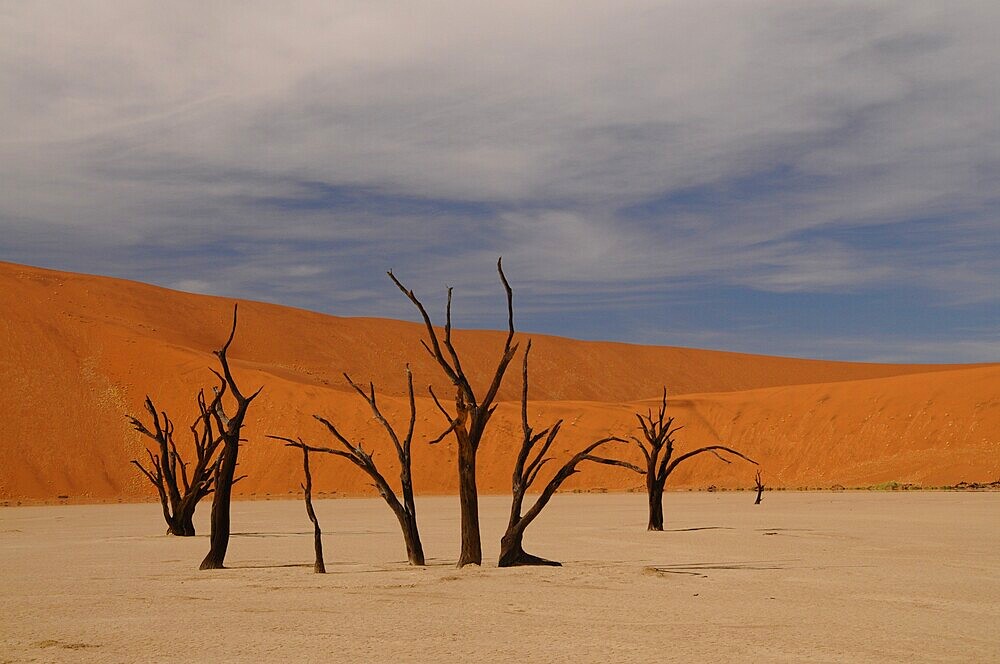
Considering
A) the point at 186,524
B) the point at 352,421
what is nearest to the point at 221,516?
the point at 186,524

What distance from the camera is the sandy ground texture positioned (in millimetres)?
8984

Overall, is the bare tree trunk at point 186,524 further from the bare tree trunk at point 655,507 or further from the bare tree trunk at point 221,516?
the bare tree trunk at point 655,507

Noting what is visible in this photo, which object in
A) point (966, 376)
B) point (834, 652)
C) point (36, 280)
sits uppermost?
point (36, 280)

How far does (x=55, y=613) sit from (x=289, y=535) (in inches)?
560

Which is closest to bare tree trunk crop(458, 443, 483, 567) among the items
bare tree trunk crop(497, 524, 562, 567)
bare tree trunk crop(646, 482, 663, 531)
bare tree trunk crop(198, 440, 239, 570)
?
bare tree trunk crop(497, 524, 562, 567)

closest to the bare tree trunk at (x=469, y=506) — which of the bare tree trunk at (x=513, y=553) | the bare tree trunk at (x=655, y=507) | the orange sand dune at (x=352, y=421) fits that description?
the bare tree trunk at (x=513, y=553)

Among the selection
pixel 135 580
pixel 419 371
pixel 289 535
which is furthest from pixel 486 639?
pixel 419 371

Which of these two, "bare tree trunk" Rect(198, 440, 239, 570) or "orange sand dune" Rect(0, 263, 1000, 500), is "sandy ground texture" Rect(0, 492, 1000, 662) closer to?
"bare tree trunk" Rect(198, 440, 239, 570)

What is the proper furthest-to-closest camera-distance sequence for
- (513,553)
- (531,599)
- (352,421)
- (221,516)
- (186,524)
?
(352,421) → (186,524) → (221,516) → (513,553) → (531,599)

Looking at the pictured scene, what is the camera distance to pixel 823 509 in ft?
110

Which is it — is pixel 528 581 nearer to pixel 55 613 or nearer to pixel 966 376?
pixel 55 613

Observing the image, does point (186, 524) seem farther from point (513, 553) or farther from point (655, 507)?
point (513, 553)

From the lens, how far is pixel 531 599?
1213 centimetres

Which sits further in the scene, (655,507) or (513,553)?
(655,507)
